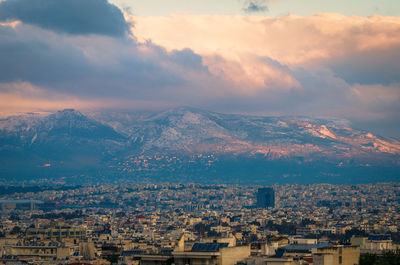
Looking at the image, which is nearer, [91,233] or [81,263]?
[81,263]

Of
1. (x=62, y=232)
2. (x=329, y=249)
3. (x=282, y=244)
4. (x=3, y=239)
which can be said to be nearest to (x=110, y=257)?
(x=282, y=244)

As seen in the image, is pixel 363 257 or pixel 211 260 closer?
pixel 211 260

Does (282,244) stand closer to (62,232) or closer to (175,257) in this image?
(175,257)

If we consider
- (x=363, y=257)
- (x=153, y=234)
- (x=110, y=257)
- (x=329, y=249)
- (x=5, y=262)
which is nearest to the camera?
(x=329, y=249)

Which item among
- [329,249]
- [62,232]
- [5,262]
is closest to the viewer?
[329,249]

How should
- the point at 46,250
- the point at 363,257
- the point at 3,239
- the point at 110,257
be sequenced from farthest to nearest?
the point at 3,239 → the point at 46,250 → the point at 110,257 → the point at 363,257

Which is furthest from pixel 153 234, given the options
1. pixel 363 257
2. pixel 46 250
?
pixel 363 257

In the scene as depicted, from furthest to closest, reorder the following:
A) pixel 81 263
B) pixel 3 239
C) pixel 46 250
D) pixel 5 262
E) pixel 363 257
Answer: pixel 3 239 → pixel 46 250 → pixel 5 262 → pixel 81 263 → pixel 363 257

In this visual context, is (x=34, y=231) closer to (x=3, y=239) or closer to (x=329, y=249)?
(x=3, y=239)
